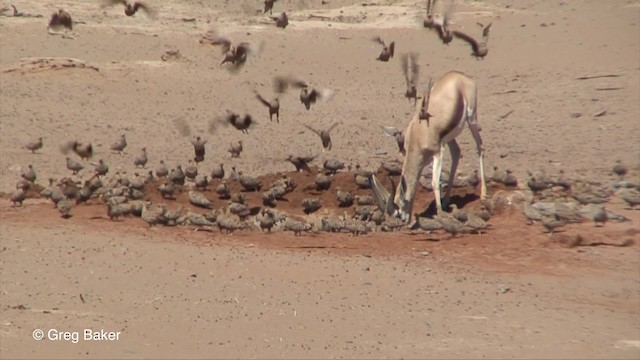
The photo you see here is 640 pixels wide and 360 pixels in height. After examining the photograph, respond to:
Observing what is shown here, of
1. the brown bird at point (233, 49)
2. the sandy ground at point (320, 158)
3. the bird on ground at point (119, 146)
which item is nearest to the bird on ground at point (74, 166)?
the sandy ground at point (320, 158)

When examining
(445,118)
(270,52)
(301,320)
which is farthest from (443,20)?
(301,320)

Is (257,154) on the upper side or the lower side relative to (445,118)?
lower

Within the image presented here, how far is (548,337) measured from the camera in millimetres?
11508

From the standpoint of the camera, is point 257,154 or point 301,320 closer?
point 301,320

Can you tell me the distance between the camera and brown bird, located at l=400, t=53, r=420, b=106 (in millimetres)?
22967

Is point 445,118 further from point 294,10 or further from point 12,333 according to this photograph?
point 294,10

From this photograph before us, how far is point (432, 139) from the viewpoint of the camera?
17188 mm

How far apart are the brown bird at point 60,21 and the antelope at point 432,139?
40.8 ft

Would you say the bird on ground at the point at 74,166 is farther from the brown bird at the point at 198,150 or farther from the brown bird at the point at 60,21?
the brown bird at the point at 60,21

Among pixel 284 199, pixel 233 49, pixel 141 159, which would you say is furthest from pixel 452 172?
pixel 233 49

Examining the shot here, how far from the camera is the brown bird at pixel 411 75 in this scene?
22967mm

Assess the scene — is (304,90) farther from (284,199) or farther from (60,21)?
(284,199)

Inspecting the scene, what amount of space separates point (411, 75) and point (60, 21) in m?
7.22

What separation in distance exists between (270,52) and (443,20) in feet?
12.8
